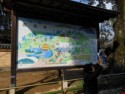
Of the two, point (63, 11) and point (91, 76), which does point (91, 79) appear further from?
point (63, 11)

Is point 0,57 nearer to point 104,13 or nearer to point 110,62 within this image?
point 110,62

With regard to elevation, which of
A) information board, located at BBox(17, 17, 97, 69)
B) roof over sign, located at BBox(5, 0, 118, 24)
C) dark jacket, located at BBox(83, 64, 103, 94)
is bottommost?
dark jacket, located at BBox(83, 64, 103, 94)

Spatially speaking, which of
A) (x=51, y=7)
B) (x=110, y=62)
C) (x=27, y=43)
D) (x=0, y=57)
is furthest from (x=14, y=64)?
(x=0, y=57)

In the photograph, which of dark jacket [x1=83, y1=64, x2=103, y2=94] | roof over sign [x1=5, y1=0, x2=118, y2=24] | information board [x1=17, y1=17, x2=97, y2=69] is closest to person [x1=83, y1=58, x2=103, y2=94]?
dark jacket [x1=83, y1=64, x2=103, y2=94]

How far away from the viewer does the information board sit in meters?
8.43

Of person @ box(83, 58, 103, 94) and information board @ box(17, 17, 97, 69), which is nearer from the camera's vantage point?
person @ box(83, 58, 103, 94)

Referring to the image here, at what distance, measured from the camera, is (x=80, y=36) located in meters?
10.2

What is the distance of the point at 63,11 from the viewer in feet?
30.6

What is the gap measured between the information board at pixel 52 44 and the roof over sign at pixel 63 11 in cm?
27

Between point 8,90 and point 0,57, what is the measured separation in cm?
2073

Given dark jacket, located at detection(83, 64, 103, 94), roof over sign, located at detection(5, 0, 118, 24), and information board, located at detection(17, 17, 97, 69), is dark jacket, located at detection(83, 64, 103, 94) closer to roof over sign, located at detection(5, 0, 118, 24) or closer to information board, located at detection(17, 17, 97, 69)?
information board, located at detection(17, 17, 97, 69)

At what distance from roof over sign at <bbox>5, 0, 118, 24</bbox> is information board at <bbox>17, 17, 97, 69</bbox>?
0.89 feet

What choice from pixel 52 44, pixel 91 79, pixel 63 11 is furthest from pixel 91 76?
pixel 63 11

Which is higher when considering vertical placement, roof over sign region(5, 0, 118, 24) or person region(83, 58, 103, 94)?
roof over sign region(5, 0, 118, 24)
